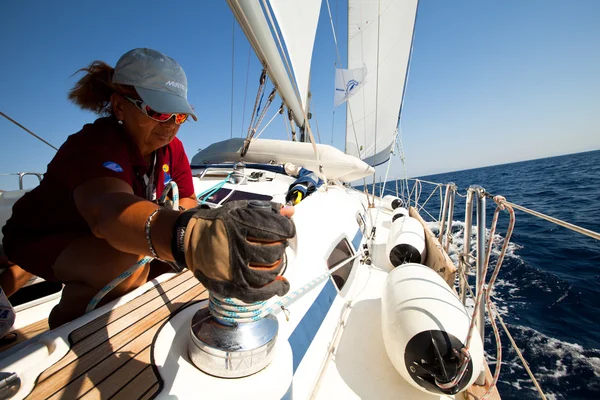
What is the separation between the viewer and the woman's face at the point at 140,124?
4.11ft

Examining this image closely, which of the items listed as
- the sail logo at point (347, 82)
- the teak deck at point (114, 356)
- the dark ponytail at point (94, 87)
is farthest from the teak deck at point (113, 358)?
the sail logo at point (347, 82)

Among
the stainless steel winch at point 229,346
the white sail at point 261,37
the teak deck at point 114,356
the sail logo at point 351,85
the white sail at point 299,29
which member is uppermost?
the sail logo at point 351,85

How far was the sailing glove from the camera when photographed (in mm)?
579

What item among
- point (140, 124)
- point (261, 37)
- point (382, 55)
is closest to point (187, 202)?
point (140, 124)

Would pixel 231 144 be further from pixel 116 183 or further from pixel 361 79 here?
pixel 116 183

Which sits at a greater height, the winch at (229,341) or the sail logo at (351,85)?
the sail logo at (351,85)

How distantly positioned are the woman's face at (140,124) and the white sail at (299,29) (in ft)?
7.62

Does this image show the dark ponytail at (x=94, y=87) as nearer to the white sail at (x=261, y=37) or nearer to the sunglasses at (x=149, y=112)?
the sunglasses at (x=149, y=112)

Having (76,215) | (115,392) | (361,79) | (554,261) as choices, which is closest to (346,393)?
(115,392)

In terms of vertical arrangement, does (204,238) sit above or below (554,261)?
above

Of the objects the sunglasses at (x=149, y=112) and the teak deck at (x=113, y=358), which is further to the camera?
the sunglasses at (x=149, y=112)

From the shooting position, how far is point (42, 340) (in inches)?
40.6

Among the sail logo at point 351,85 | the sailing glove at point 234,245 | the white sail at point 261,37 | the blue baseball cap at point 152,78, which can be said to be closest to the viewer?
the sailing glove at point 234,245

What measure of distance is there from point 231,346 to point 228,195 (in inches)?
94.6
